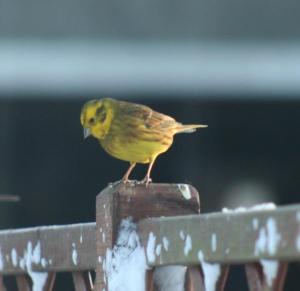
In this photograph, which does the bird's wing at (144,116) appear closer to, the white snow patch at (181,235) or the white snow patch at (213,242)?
the white snow patch at (181,235)

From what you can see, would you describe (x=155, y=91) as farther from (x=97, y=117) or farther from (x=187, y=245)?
(x=187, y=245)

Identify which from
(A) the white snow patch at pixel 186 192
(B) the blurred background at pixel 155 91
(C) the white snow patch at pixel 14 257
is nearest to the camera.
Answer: (A) the white snow patch at pixel 186 192

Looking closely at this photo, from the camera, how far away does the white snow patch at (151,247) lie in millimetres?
2812

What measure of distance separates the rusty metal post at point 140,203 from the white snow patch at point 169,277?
0.45 feet

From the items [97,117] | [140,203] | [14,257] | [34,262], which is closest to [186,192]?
[140,203]

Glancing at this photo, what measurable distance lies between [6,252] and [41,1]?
397 inches

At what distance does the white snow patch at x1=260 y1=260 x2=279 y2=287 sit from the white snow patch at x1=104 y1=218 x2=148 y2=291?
0.58 meters

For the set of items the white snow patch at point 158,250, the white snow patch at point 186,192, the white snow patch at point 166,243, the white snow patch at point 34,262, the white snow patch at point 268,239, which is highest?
the white snow patch at point 186,192

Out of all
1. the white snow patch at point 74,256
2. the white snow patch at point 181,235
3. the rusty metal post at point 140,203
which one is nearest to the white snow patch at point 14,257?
the white snow patch at point 74,256

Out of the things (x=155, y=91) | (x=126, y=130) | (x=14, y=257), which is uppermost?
(x=155, y=91)

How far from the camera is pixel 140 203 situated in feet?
9.70

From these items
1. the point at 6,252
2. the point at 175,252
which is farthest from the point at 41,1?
the point at 175,252

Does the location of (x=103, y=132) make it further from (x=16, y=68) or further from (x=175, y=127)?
(x=16, y=68)

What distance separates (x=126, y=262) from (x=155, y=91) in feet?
34.1
